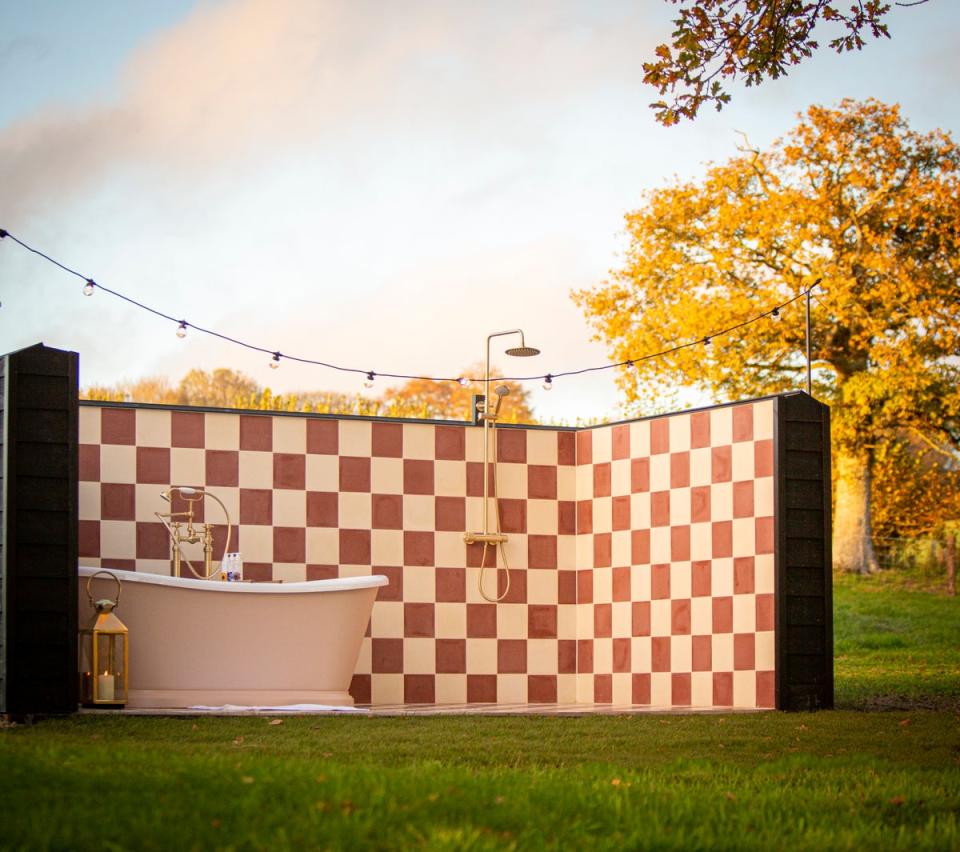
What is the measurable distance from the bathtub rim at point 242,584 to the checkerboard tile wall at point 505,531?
39.1 inches

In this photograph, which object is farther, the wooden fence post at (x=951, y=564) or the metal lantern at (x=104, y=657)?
the wooden fence post at (x=951, y=564)

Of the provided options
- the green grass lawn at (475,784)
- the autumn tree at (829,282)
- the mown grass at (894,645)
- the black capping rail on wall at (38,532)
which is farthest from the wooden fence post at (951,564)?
the black capping rail on wall at (38,532)

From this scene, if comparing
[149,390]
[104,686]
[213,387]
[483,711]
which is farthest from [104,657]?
[213,387]

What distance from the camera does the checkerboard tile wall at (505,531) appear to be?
777cm

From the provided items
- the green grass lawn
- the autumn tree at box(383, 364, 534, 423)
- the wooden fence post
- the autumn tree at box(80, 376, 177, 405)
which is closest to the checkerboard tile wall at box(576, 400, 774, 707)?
the green grass lawn

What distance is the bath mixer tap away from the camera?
752cm

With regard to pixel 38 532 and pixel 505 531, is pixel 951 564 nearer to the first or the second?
pixel 505 531

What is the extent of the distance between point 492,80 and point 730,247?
4.44m

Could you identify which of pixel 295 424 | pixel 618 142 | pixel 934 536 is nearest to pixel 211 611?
pixel 295 424

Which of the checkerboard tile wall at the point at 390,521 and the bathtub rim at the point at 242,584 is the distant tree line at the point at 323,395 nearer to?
the checkerboard tile wall at the point at 390,521

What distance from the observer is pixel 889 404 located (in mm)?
17266

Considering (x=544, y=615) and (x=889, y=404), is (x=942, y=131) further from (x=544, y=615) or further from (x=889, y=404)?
(x=544, y=615)

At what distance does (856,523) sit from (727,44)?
14.4 meters

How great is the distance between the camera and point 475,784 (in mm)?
3762
